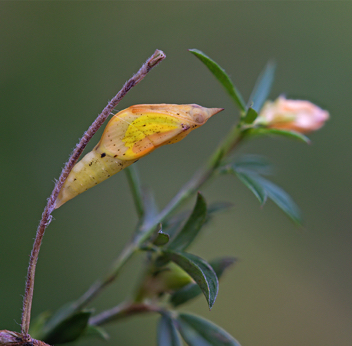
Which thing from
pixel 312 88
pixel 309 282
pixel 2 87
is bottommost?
pixel 309 282

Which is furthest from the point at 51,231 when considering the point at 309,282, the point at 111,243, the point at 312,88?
the point at 312,88

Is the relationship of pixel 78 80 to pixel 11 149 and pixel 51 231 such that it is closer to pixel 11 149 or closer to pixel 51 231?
pixel 11 149

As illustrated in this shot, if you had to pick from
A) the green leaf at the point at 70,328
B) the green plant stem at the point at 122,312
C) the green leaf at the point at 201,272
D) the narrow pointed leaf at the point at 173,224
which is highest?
the green leaf at the point at 201,272

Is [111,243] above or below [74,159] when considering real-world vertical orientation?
below

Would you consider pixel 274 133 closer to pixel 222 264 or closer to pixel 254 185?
pixel 254 185

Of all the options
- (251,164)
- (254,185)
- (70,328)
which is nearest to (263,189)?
(254,185)

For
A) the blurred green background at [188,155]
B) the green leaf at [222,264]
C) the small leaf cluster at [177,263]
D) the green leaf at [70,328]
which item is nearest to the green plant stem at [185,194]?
the small leaf cluster at [177,263]

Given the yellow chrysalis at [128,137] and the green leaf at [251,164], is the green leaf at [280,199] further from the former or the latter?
the yellow chrysalis at [128,137]
